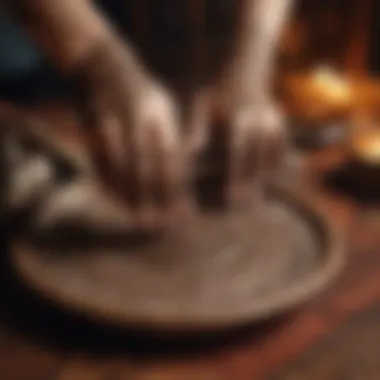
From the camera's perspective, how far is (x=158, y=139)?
65 cm

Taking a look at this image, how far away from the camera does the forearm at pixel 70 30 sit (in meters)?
0.70

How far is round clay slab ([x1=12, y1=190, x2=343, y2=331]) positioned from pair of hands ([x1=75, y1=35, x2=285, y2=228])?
0.11ft

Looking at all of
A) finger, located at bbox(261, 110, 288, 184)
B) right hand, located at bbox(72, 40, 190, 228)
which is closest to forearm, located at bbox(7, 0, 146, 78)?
right hand, located at bbox(72, 40, 190, 228)

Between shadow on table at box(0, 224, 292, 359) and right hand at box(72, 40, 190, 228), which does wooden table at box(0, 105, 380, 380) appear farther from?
right hand at box(72, 40, 190, 228)

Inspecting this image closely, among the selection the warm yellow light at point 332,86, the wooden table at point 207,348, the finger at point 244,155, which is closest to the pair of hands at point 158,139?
the finger at point 244,155

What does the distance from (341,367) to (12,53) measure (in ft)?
2.81

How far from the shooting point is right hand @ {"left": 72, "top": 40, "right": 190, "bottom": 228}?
2.12 ft

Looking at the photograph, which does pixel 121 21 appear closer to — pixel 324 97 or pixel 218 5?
pixel 218 5

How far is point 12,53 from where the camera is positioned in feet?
4.27

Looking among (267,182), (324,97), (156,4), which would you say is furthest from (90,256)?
(156,4)

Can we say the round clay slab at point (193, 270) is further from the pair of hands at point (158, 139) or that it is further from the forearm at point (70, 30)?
the forearm at point (70, 30)

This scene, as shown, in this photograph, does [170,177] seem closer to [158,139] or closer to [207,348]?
[158,139]

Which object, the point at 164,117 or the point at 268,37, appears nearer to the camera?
the point at 164,117

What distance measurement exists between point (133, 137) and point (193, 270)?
0.41ft
